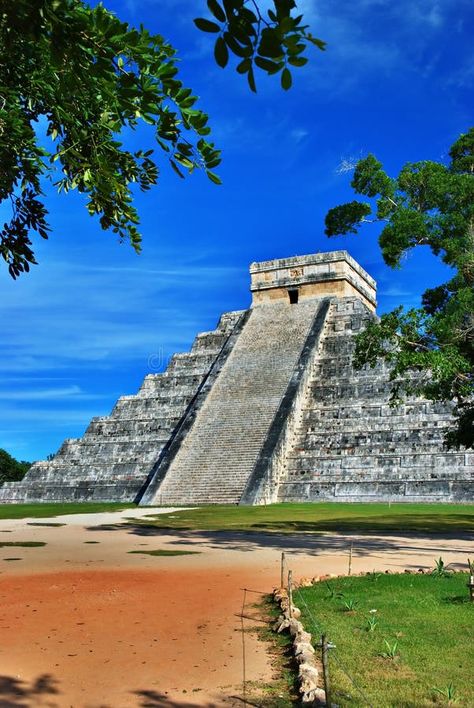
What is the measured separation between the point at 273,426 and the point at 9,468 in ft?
101

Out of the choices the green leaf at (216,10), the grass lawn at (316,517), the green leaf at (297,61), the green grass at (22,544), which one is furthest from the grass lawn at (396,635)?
the grass lawn at (316,517)

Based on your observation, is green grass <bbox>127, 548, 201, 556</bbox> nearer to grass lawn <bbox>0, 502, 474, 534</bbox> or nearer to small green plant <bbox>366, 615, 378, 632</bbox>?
grass lawn <bbox>0, 502, 474, 534</bbox>

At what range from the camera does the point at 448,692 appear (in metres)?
4.12

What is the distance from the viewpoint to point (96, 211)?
802 cm

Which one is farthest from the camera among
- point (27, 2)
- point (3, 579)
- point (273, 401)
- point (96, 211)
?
point (273, 401)

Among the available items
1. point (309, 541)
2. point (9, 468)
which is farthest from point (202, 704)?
point (9, 468)

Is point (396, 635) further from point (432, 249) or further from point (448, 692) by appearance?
point (432, 249)

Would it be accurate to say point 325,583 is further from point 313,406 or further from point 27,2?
point 313,406

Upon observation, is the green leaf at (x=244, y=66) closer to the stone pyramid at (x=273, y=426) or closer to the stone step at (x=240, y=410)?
the stone pyramid at (x=273, y=426)

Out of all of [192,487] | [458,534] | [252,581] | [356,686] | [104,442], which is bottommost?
[356,686]

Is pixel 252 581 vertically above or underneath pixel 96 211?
underneath

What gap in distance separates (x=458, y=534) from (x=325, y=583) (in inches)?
253

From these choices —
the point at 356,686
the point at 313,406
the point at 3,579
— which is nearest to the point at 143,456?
the point at 313,406

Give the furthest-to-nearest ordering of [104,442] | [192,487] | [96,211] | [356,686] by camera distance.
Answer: [104,442], [192,487], [96,211], [356,686]
